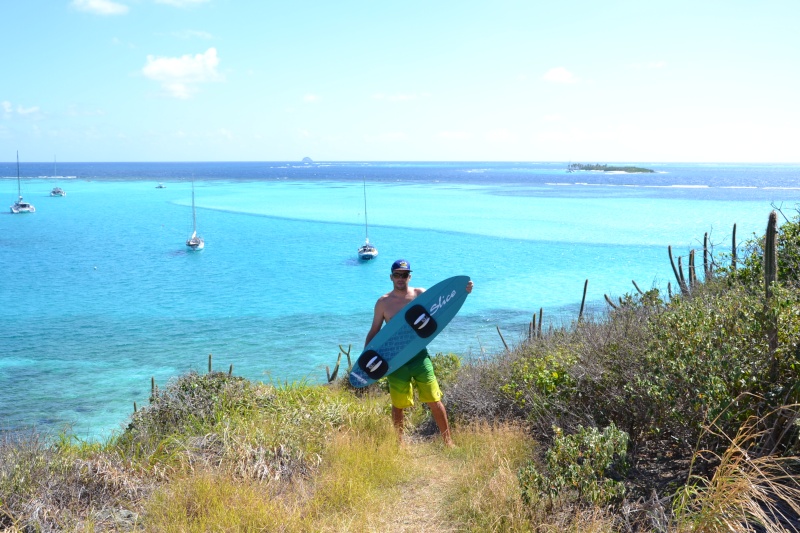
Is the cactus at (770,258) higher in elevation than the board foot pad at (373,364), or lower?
higher

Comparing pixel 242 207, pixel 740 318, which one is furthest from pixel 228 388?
pixel 242 207

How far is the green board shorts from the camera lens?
572 cm

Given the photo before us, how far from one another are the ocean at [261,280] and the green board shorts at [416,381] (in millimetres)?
3895

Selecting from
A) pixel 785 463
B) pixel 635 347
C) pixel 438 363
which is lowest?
pixel 438 363

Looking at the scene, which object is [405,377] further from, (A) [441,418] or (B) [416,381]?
(A) [441,418]

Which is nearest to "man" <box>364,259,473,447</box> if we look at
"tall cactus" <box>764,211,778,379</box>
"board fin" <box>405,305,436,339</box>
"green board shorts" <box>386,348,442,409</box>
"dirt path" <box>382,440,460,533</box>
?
"green board shorts" <box>386,348,442,409</box>

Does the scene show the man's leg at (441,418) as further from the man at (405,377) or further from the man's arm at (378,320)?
the man's arm at (378,320)

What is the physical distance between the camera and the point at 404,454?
5383 millimetres

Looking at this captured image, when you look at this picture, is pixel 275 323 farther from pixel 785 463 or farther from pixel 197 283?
pixel 785 463

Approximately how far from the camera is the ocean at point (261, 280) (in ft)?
51.9

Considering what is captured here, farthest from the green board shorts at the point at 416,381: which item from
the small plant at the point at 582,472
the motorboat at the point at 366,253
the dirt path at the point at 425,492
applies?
the motorboat at the point at 366,253

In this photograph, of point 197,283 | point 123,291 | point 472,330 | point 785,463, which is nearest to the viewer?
point 785,463

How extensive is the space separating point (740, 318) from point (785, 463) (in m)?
1.01

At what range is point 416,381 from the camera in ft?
19.1
